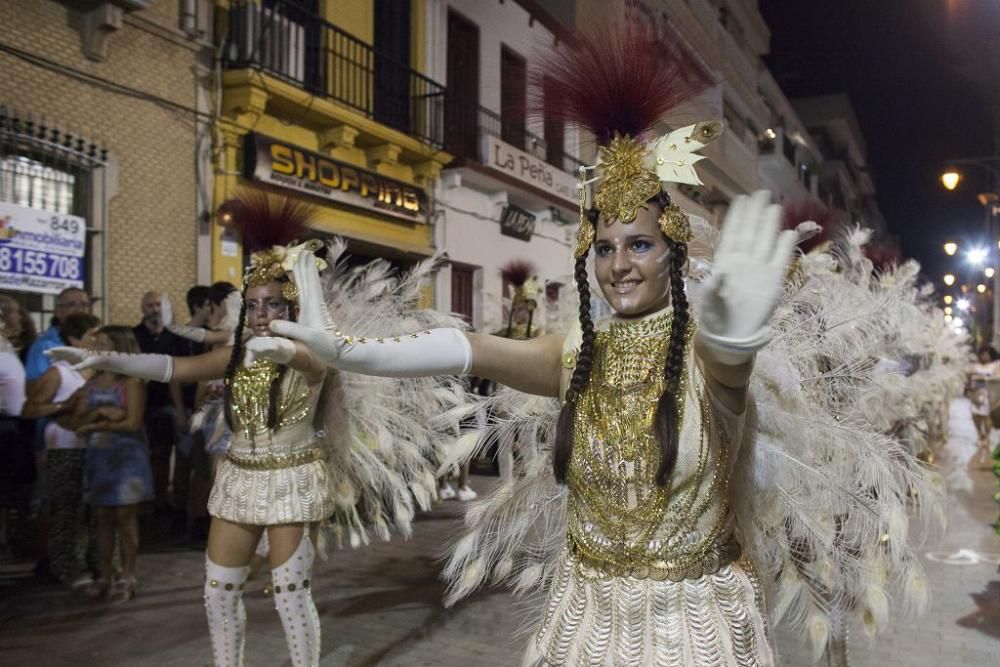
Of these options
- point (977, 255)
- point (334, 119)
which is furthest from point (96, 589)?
point (977, 255)

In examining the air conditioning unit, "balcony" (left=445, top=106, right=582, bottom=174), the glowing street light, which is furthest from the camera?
the glowing street light

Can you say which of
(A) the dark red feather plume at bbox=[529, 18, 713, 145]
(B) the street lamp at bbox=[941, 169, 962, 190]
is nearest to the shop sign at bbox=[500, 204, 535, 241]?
(B) the street lamp at bbox=[941, 169, 962, 190]

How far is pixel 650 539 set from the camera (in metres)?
1.96

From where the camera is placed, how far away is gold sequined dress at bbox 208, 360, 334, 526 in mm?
3432

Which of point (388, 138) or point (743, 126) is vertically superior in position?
point (743, 126)

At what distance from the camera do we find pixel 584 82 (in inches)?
86.3

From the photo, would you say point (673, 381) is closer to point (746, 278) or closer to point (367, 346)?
point (746, 278)

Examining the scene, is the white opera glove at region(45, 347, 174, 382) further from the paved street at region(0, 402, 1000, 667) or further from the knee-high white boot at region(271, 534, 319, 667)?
the paved street at region(0, 402, 1000, 667)

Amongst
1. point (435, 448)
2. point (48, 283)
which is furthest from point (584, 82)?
point (48, 283)

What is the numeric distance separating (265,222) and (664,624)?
2.73m

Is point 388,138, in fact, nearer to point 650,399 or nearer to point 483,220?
point 483,220

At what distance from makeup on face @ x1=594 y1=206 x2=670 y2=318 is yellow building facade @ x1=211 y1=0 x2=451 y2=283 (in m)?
6.61

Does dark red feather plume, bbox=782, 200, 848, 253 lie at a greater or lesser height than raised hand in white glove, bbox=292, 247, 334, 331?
greater

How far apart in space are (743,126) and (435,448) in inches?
967
